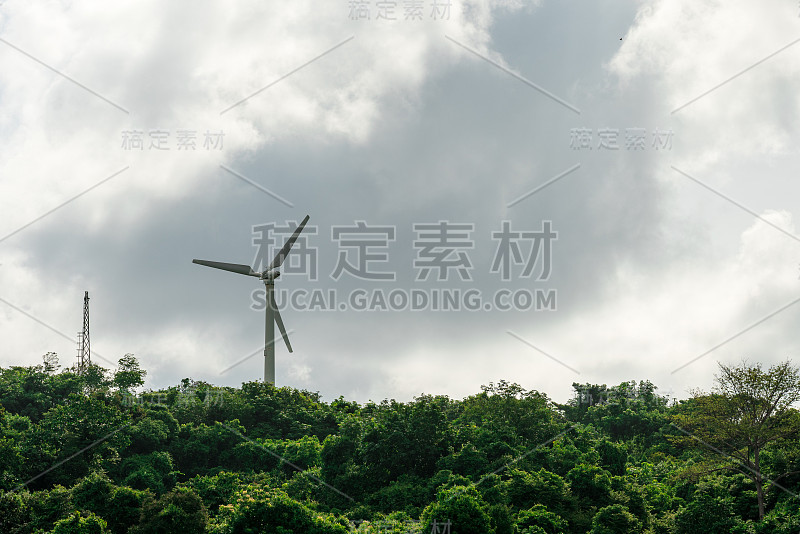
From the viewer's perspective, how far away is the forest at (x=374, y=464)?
39688 millimetres

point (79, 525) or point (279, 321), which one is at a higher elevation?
point (279, 321)

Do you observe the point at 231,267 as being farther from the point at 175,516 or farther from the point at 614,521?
the point at 614,521

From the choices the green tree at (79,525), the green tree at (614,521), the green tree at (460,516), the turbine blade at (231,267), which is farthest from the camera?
the turbine blade at (231,267)

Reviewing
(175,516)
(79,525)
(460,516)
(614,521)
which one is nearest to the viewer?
(460,516)

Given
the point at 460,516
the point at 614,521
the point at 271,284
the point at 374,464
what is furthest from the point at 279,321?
the point at 614,521

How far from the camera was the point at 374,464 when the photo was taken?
49781 mm

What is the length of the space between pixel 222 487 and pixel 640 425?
4052cm

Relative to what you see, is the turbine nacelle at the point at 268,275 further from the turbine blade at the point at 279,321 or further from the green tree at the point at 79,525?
the green tree at the point at 79,525

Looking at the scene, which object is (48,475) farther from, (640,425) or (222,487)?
(640,425)

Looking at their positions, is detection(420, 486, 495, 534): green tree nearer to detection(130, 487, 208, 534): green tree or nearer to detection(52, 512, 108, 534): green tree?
detection(130, 487, 208, 534): green tree

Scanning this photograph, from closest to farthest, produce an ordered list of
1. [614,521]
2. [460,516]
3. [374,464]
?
[460,516] < [614,521] < [374,464]

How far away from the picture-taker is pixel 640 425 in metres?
70.2

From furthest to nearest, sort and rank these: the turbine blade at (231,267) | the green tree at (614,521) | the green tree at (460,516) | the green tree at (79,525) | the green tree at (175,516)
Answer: the turbine blade at (231,267) → the green tree at (614,521) → the green tree at (175,516) → the green tree at (79,525) → the green tree at (460,516)

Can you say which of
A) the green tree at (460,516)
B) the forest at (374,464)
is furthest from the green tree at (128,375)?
the green tree at (460,516)
